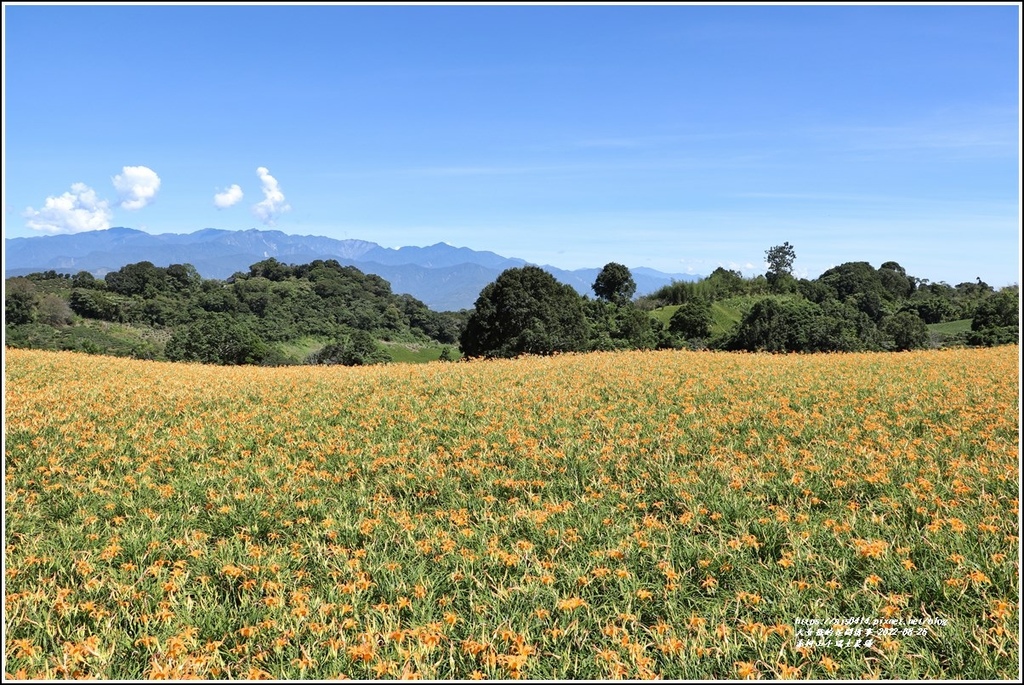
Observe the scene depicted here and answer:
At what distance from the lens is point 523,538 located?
15.8 ft

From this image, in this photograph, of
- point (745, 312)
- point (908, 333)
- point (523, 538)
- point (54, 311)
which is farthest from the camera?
point (745, 312)

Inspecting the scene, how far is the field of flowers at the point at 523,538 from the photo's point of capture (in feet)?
11.0

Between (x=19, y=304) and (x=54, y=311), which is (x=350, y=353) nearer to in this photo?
(x=19, y=304)

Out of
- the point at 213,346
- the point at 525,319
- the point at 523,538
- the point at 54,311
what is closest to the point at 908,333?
the point at 525,319

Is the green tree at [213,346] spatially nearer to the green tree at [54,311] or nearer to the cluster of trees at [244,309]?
the cluster of trees at [244,309]

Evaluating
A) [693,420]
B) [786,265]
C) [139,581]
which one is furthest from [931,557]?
[786,265]

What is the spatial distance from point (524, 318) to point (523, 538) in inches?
792

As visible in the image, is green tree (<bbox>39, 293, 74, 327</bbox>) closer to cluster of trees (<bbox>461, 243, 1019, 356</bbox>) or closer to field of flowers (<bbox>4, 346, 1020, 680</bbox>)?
cluster of trees (<bbox>461, 243, 1019, 356</bbox>)

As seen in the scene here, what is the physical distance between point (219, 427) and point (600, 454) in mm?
5540

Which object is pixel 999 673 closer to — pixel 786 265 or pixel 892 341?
pixel 892 341

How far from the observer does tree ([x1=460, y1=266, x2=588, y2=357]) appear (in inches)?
957

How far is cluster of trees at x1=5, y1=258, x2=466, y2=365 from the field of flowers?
3846cm

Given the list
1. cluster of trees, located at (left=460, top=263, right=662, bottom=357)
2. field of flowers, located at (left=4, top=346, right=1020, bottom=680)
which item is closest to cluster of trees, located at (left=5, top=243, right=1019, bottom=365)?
cluster of trees, located at (left=460, top=263, right=662, bottom=357)

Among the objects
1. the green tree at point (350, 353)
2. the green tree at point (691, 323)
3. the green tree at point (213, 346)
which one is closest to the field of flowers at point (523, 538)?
the green tree at point (213, 346)
